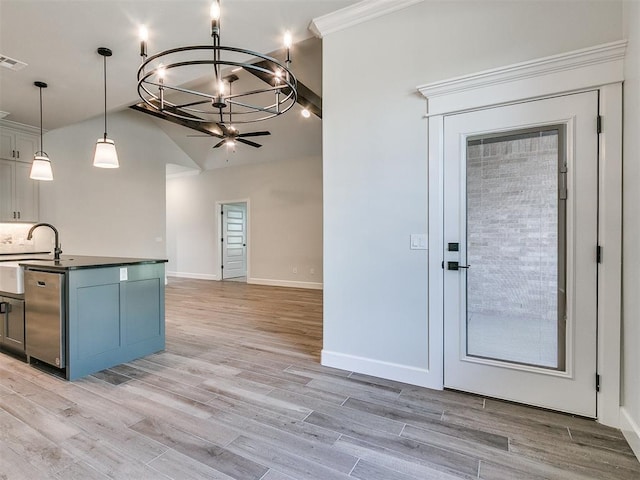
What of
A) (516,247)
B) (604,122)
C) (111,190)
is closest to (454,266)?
(516,247)

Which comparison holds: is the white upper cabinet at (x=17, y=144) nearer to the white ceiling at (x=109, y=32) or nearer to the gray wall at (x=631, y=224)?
the white ceiling at (x=109, y=32)

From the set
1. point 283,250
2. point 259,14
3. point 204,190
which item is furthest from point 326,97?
point 204,190

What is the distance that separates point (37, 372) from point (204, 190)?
6516mm

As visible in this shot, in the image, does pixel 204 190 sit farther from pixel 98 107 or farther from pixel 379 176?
pixel 379 176

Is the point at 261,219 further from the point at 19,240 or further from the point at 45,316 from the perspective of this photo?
the point at 45,316

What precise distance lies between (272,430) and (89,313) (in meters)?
1.90

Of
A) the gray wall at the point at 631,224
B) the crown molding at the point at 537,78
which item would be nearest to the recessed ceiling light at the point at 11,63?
the crown molding at the point at 537,78

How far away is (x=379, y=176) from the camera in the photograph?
2629 mm

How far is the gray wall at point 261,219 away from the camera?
7.28m

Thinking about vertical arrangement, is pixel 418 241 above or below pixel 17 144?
below

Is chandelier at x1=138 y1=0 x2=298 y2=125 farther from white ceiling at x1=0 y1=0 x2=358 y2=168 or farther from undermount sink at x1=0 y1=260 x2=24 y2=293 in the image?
undermount sink at x1=0 y1=260 x2=24 y2=293

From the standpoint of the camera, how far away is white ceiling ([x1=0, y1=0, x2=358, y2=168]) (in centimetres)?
256

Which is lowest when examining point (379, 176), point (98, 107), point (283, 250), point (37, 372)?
point (37, 372)

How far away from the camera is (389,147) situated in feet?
8.47
